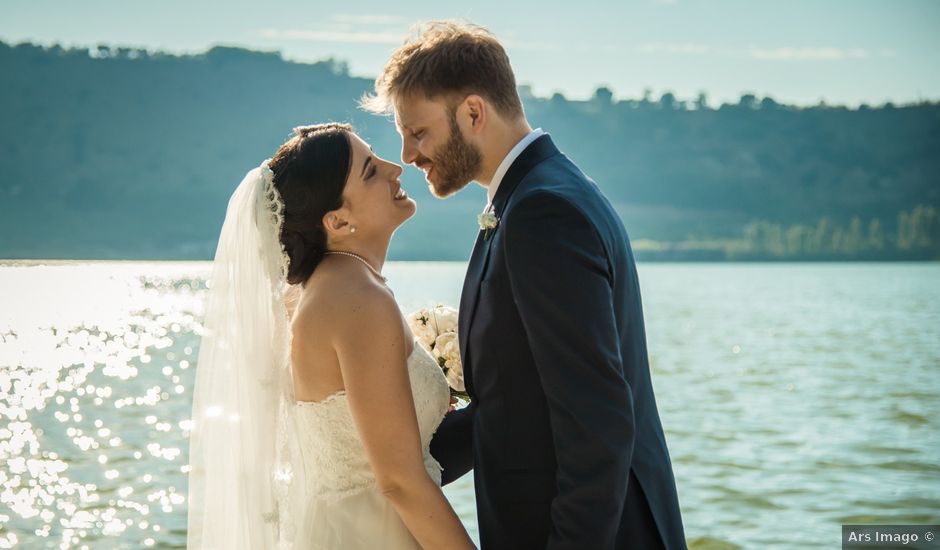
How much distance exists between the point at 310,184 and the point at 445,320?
702mm

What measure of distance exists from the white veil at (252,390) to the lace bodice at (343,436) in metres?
0.09

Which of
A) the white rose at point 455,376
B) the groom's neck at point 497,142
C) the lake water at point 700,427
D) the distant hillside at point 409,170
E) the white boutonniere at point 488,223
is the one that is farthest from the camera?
the distant hillside at point 409,170

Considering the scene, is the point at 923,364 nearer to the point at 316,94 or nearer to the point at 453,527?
the point at 453,527

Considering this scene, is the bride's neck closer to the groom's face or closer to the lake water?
the groom's face

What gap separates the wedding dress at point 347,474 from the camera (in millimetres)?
3203

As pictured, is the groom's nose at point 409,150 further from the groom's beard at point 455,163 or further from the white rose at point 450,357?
the white rose at point 450,357

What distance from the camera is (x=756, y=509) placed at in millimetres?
12281

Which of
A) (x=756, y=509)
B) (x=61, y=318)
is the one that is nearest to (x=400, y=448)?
(x=756, y=509)

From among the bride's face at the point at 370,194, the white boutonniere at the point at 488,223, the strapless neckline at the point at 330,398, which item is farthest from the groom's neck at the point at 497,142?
the strapless neckline at the point at 330,398

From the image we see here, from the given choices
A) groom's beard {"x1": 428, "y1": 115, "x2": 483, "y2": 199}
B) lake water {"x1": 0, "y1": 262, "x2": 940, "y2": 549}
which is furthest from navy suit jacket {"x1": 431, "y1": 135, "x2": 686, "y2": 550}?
lake water {"x1": 0, "y1": 262, "x2": 940, "y2": 549}

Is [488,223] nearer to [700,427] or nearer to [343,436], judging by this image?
[343,436]

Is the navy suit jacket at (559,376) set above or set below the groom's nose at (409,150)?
below

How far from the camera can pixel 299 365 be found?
3176 mm

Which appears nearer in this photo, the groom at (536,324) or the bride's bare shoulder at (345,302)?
the groom at (536,324)
